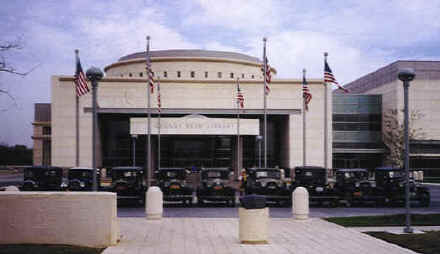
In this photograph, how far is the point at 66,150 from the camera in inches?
1964

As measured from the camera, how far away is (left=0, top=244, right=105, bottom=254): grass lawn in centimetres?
1018

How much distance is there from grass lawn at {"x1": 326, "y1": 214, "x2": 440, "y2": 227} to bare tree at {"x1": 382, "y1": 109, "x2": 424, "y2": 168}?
3671 centimetres

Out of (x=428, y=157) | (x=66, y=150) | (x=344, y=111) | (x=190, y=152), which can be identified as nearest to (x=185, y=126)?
(x=190, y=152)

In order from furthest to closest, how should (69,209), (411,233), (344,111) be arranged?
1. (344,111)
2. (411,233)
3. (69,209)

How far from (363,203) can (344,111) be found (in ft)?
113

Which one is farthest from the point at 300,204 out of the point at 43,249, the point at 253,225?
the point at 43,249

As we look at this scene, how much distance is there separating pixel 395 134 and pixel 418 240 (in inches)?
1736

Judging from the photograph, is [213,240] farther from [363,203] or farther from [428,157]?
[428,157]

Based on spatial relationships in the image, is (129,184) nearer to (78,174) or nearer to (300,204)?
(78,174)

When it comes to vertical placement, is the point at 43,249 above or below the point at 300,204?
below

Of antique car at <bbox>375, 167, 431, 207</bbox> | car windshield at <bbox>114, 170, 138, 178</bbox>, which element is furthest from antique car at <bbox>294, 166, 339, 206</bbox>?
car windshield at <bbox>114, 170, 138, 178</bbox>

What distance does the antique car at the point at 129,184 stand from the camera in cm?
2328

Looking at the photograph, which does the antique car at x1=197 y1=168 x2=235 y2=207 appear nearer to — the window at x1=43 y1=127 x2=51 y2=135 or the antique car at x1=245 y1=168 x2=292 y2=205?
the antique car at x1=245 y1=168 x2=292 y2=205

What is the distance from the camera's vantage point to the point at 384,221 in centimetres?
1694
